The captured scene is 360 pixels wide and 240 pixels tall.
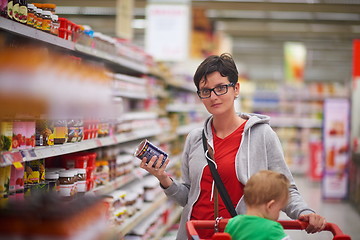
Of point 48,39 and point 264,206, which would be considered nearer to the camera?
point 264,206

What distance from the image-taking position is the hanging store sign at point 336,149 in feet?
35.3

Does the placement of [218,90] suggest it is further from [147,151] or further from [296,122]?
[296,122]

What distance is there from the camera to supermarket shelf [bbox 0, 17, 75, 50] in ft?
7.54

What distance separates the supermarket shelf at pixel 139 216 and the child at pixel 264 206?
162 centimetres

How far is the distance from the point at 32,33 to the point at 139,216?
2802mm

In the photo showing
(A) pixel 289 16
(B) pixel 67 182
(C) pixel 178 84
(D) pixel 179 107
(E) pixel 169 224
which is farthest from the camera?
(A) pixel 289 16

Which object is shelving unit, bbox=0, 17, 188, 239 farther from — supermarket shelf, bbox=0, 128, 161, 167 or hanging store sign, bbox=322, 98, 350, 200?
hanging store sign, bbox=322, 98, 350, 200

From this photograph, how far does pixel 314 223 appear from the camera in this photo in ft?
7.98

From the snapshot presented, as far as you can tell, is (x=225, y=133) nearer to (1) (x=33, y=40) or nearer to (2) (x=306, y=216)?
(2) (x=306, y=216)

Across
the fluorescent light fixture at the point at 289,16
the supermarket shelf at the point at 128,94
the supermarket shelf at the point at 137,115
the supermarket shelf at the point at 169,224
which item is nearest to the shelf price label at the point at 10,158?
the supermarket shelf at the point at 128,94

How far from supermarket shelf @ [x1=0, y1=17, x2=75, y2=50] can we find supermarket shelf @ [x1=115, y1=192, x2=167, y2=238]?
138 centimetres

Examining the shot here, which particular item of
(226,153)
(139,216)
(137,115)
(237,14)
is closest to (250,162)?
(226,153)

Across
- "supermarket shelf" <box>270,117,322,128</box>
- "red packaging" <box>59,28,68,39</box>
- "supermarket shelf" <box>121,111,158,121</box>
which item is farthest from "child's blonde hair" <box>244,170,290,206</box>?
"supermarket shelf" <box>270,117,322,128</box>

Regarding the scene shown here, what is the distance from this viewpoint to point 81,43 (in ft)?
11.4
